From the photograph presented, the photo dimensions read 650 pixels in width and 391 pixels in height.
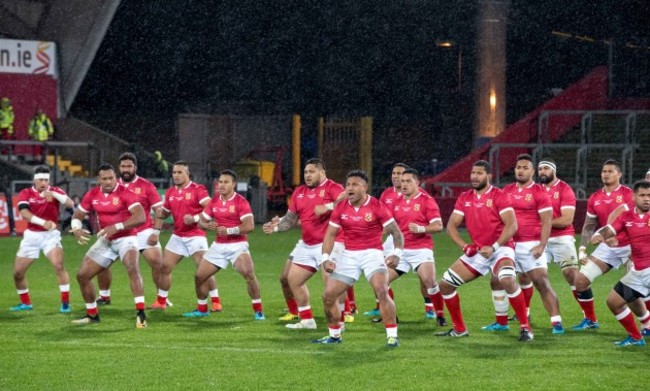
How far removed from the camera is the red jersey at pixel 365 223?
44.3 feet

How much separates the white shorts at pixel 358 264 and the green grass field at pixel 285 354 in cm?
87

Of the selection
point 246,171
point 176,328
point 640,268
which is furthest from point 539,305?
point 246,171

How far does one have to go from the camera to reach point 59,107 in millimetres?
45875

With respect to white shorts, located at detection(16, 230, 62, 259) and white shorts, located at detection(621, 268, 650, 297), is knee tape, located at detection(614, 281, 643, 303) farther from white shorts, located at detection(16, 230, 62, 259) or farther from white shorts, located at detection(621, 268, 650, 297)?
white shorts, located at detection(16, 230, 62, 259)

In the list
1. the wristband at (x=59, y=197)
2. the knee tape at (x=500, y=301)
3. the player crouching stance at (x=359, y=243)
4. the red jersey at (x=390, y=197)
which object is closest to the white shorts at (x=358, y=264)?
the player crouching stance at (x=359, y=243)

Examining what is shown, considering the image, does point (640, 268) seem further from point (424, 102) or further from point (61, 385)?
point (424, 102)

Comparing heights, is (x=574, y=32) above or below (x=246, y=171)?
above

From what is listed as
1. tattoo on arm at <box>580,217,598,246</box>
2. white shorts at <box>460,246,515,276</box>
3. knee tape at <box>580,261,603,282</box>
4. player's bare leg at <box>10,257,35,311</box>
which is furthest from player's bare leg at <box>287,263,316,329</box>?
player's bare leg at <box>10,257,35,311</box>

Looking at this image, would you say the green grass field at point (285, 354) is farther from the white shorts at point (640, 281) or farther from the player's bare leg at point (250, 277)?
the white shorts at point (640, 281)

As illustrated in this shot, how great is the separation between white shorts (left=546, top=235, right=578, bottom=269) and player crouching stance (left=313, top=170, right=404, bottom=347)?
125 inches

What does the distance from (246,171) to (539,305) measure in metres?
30.2

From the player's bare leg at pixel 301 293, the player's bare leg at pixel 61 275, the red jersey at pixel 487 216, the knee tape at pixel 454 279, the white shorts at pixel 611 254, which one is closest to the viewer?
the knee tape at pixel 454 279

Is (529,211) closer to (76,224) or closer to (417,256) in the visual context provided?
(417,256)

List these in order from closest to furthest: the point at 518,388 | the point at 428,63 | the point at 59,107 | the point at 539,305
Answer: the point at 518,388
the point at 539,305
the point at 59,107
the point at 428,63
